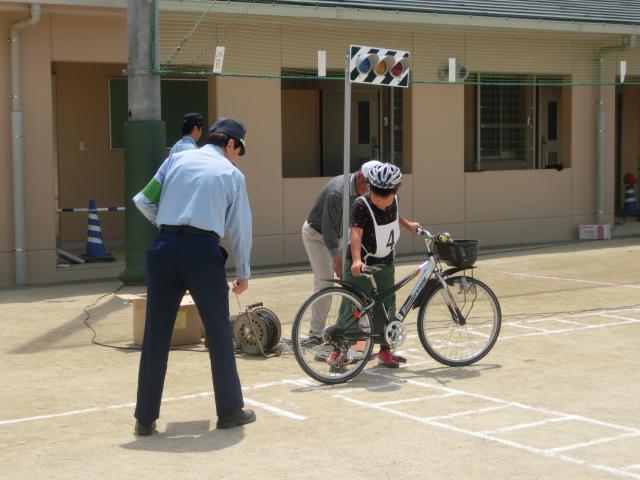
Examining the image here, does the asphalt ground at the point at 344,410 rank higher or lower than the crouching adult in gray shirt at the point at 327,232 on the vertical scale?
lower

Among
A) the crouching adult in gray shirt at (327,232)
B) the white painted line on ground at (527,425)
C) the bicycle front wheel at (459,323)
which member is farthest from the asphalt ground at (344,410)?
the crouching adult in gray shirt at (327,232)

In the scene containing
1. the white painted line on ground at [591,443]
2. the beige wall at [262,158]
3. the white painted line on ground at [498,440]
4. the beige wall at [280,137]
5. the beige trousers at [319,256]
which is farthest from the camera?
the beige wall at [262,158]

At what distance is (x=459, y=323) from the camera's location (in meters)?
8.58

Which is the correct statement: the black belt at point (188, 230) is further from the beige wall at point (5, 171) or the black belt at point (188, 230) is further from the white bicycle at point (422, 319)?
the beige wall at point (5, 171)

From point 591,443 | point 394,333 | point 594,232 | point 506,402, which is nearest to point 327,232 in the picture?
point 394,333

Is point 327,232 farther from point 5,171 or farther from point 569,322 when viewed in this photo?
point 5,171

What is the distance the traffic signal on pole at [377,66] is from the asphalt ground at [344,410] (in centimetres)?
223

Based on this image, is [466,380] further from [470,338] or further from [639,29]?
[639,29]

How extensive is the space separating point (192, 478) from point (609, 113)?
46.2 feet

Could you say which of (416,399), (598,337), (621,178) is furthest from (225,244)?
(621,178)

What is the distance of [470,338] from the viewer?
8.77 metres

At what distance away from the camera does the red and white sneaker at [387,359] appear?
852 cm

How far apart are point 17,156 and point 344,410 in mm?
7076

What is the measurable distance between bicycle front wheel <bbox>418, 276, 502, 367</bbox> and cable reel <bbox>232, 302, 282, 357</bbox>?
4.10 feet
